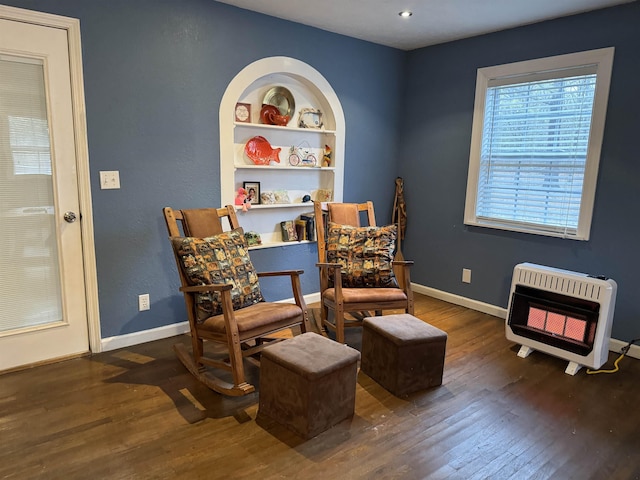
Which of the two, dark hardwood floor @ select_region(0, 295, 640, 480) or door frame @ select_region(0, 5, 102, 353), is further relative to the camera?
door frame @ select_region(0, 5, 102, 353)

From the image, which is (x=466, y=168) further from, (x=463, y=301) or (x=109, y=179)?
(x=109, y=179)

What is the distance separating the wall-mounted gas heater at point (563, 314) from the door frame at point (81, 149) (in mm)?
2865

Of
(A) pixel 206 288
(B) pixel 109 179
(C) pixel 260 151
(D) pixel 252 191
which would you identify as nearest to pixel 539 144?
(C) pixel 260 151

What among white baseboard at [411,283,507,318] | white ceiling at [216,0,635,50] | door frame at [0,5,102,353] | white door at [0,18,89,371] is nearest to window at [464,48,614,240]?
white ceiling at [216,0,635,50]

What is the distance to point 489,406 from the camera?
2404 mm

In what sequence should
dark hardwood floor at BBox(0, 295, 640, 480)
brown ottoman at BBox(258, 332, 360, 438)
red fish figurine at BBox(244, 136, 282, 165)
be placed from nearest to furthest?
dark hardwood floor at BBox(0, 295, 640, 480) → brown ottoman at BBox(258, 332, 360, 438) → red fish figurine at BBox(244, 136, 282, 165)

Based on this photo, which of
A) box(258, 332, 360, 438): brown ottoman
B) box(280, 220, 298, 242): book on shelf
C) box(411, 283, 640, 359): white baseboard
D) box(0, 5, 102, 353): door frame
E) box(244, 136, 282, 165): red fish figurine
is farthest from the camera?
box(280, 220, 298, 242): book on shelf

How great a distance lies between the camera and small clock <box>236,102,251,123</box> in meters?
3.41

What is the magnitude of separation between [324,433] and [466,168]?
2.78 metres

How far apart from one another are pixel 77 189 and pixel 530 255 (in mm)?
3389

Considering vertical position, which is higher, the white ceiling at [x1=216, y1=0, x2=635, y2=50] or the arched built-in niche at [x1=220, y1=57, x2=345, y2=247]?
the white ceiling at [x1=216, y1=0, x2=635, y2=50]

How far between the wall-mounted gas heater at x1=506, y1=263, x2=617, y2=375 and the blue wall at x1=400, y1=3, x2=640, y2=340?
485 mm

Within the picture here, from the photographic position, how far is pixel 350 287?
3.25 m

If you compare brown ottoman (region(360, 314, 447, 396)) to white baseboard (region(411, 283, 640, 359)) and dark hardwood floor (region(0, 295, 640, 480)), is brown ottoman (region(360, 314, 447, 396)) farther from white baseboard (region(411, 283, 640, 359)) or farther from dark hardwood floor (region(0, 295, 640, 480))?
white baseboard (region(411, 283, 640, 359))
